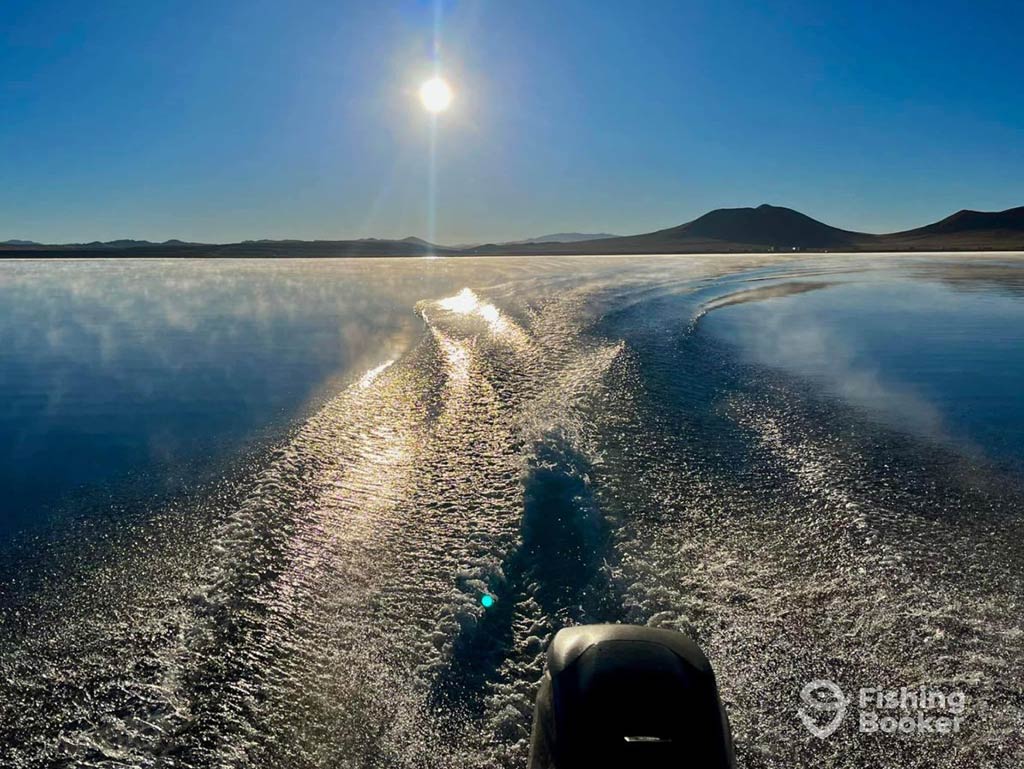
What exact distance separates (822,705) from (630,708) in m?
1.53

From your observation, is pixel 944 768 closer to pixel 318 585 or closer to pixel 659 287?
pixel 318 585

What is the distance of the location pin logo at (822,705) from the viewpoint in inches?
106

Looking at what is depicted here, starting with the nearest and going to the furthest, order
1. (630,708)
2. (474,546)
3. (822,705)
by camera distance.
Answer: (630,708)
(822,705)
(474,546)

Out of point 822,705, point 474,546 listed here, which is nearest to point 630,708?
point 822,705

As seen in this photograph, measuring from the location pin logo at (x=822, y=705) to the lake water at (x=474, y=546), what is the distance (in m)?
0.04

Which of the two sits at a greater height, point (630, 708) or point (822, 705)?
point (630, 708)

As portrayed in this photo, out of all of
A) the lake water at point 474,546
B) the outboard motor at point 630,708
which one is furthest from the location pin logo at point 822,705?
the outboard motor at point 630,708

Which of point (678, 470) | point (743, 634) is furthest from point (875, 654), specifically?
point (678, 470)

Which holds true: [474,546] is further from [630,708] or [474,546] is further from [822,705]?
[630,708]

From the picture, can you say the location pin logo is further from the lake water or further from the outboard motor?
the outboard motor

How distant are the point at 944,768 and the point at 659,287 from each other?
67.3 feet

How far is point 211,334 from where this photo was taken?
13.4 meters

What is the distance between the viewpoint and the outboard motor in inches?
71.2

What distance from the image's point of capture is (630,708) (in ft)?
6.22
